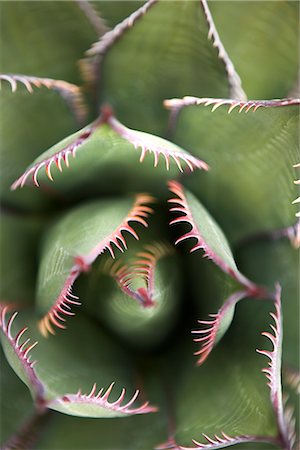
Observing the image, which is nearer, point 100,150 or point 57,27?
point 100,150

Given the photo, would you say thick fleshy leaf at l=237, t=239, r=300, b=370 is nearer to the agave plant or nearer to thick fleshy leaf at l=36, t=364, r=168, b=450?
the agave plant

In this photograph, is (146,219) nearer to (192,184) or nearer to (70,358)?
(192,184)

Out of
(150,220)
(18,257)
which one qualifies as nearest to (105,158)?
(150,220)

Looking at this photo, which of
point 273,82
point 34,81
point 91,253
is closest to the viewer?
point 91,253

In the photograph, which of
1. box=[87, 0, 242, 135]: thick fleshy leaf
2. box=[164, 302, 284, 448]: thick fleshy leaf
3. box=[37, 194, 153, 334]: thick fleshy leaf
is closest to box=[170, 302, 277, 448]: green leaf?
box=[164, 302, 284, 448]: thick fleshy leaf

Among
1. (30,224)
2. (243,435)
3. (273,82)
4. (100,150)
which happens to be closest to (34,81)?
(100,150)

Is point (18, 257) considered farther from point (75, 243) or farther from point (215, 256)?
point (215, 256)
